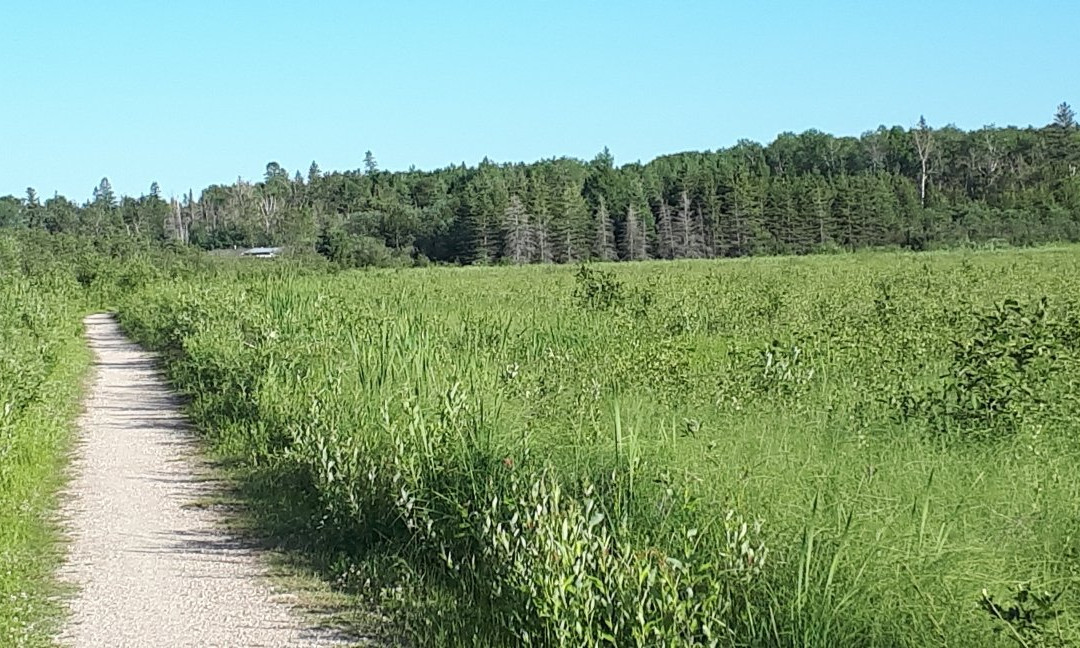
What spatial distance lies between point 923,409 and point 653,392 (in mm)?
2088

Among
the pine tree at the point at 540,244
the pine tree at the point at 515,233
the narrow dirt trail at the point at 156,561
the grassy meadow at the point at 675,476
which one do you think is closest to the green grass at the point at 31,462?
the narrow dirt trail at the point at 156,561

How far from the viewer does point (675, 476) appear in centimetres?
659

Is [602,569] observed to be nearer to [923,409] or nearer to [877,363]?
[923,409]

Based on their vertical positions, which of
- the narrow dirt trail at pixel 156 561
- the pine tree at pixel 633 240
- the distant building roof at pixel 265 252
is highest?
the distant building roof at pixel 265 252

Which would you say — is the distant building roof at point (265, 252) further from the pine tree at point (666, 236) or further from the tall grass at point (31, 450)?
the tall grass at point (31, 450)

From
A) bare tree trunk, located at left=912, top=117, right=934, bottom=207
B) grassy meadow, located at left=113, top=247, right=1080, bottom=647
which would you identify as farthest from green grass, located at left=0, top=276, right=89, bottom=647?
bare tree trunk, located at left=912, top=117, right=934, bottom=207

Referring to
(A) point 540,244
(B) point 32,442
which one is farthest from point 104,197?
(B) point 32,442

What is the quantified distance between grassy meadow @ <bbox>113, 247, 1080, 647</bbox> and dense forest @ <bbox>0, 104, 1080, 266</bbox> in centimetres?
5145

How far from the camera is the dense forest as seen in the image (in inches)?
3199

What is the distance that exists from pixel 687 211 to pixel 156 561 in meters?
89.6

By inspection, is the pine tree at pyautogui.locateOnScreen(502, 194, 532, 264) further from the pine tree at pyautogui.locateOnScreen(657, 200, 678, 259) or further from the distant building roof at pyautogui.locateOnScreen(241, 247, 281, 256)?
the distant building roof at pyautogui.locateOnScreen(241, 247, 281, 256)

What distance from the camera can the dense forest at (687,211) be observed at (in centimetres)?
8125

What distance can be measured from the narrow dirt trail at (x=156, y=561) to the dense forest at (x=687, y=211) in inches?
2029

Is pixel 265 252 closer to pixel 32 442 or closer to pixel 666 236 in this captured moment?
pixel 666 236
